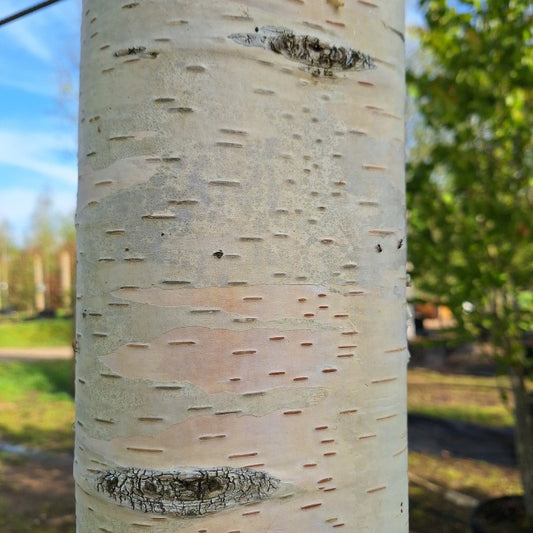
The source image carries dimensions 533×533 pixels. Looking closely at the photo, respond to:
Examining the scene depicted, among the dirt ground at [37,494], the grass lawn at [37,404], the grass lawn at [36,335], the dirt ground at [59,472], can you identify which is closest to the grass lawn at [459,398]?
the dirt ground at [59,472]

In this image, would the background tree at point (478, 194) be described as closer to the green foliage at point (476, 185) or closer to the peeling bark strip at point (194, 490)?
the green foliage at point (476, 185)

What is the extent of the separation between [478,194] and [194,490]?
11.2 feet

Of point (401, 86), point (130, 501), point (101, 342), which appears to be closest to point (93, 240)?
point (101, 342)

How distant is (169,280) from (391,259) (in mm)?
372

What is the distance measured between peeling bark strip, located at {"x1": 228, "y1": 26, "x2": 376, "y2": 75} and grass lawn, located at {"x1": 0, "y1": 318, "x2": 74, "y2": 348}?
16.5m

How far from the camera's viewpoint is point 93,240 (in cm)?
79

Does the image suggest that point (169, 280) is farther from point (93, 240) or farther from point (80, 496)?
point (80, 496)

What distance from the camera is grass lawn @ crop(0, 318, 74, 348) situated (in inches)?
633

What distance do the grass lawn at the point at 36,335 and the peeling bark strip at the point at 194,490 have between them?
1637 cm

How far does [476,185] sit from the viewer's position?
3646 mm

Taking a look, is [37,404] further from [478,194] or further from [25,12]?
[25,12]

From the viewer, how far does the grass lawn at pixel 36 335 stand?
1608 centimetres

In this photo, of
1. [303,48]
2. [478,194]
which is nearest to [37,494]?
[478,194]

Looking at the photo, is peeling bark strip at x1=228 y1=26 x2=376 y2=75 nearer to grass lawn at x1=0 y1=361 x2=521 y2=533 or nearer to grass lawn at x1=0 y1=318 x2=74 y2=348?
grass lawn at x1=0 y1=361 x2=521 y2=533
